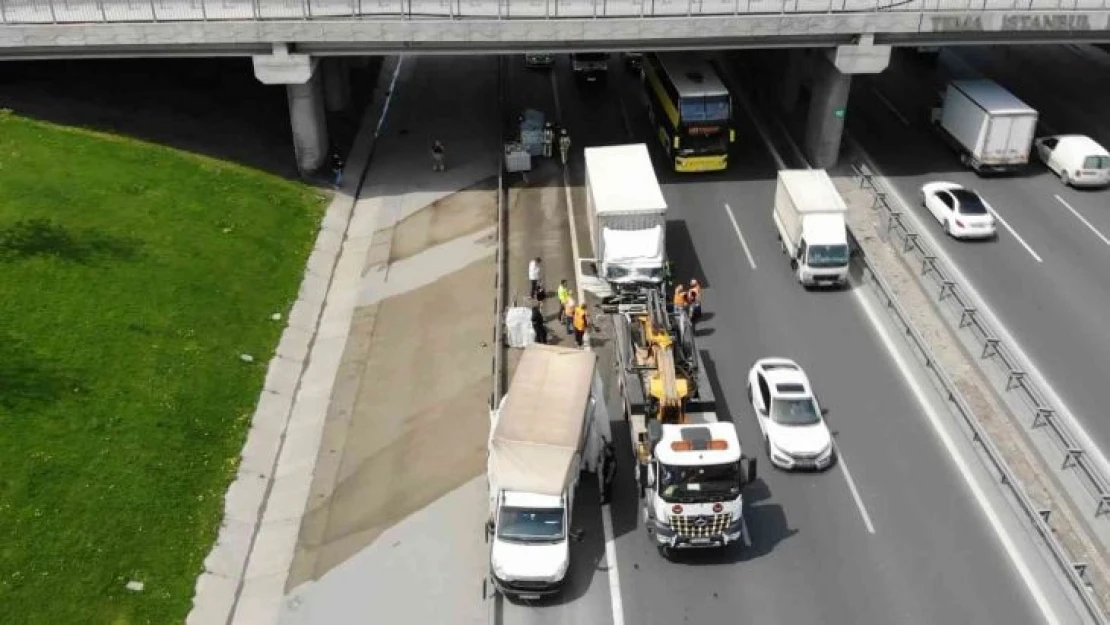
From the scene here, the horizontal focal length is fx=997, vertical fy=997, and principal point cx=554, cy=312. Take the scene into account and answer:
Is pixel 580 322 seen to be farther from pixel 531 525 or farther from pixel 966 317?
pixel 966 317

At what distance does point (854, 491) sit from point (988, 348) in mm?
8499

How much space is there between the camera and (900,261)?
37500mm

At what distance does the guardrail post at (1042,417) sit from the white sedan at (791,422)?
19.1 feet

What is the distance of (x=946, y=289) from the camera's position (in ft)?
115

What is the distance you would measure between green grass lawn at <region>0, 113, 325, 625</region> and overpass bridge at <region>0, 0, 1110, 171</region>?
187 inches

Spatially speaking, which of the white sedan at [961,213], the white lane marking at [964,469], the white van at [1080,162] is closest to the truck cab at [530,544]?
the white lane marking at [964,469]

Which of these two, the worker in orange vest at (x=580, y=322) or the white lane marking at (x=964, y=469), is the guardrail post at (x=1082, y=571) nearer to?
the white lane marking at (x=964, y=469)

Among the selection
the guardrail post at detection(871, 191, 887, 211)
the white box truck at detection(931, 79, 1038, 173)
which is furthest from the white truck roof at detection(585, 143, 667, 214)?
the white box truck at detection(931, 79, 1038, 173)

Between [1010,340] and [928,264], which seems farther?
[928,264]

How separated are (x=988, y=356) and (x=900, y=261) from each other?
6.79 meters

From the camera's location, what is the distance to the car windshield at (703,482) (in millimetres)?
23422

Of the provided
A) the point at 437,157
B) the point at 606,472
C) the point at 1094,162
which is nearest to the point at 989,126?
the point at 1094,162

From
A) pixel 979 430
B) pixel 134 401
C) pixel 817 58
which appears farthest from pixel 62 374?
pixel 817 58

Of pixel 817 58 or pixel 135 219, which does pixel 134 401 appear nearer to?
pixel 135 219
